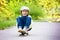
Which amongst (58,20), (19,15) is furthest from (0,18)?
(58,20)

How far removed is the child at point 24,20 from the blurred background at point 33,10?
31 mm

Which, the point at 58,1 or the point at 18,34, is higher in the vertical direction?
the point at 58,1

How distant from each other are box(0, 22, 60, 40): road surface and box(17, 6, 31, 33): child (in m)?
0.04

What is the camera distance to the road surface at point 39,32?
1.82m

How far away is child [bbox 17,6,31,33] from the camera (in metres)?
1.83

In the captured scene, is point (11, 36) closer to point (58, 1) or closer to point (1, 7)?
point (1, 7)

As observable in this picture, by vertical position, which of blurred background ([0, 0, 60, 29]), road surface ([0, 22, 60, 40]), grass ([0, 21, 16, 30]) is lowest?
road surface ([0, 22, 60, 40])

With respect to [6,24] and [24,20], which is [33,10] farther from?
[6,24]

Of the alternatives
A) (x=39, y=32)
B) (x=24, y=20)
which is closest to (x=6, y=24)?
(x=24, y=20)

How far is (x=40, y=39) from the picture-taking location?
181 cm

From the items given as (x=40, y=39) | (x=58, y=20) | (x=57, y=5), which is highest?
(x=57, y=5)

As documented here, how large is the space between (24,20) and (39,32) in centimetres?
15

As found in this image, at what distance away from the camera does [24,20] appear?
6.04ft

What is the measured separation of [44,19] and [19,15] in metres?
0.20
